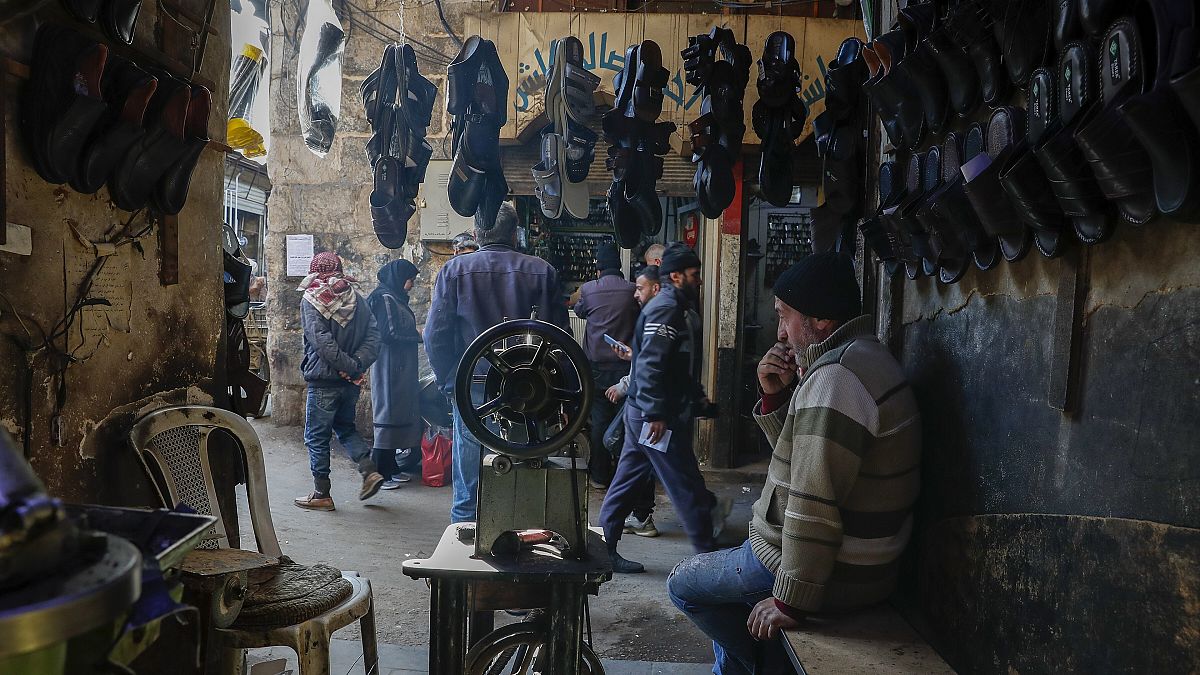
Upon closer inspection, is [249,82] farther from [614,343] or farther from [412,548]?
[412,548]

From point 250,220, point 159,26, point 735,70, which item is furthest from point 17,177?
point 250,220

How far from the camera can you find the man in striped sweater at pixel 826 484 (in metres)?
2.18

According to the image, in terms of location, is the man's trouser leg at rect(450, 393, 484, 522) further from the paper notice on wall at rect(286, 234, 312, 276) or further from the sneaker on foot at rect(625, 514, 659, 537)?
the paper notice on wall at rect(286, 234, 312, 276)

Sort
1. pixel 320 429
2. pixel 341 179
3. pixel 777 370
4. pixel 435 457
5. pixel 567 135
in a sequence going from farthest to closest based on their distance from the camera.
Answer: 1. pixel 341 179
2. pixel 435 457
3. pixel 320 429
4. pixel 567 135
5. pixel 777 370

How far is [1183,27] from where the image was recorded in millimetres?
1185

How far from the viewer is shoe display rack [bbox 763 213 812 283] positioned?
7656 mm

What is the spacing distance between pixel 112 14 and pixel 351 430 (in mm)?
3916

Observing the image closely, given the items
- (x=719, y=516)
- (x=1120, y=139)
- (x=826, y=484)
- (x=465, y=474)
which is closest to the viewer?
(x=1120, y=139)

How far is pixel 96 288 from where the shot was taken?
233 cm

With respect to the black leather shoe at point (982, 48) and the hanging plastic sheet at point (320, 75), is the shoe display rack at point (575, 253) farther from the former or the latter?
the black leather shoe at point (982, 48)

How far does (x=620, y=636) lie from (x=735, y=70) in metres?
2.75

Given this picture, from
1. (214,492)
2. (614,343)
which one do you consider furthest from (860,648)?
(614,343)

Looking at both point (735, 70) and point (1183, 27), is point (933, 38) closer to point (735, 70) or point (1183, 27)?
point (1183, 27)

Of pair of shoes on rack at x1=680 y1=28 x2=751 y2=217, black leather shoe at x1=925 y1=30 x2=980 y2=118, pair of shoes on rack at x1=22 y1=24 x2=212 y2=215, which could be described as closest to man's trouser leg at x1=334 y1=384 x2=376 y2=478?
pair of shoes on rack at x1=680 y1=28 x2=751 y2=217
